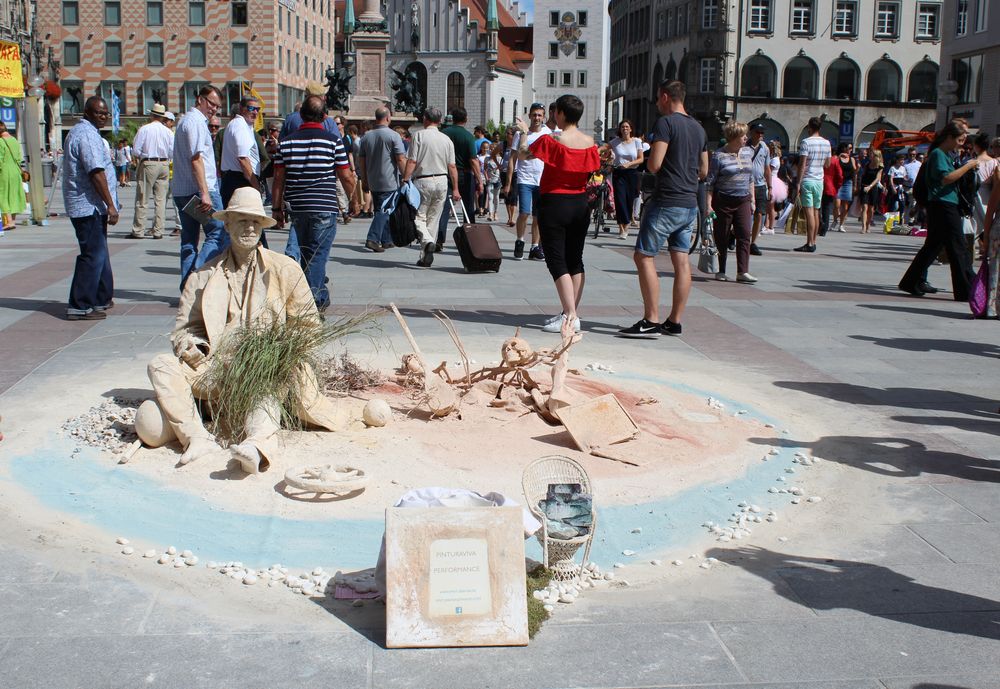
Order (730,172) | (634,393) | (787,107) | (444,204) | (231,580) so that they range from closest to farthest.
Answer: (231,580), (634,393), (730,172), (444,204), (787,107)

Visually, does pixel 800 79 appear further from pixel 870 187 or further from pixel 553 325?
pixel 553 325

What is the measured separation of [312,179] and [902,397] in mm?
4831

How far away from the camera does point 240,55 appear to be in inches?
2835

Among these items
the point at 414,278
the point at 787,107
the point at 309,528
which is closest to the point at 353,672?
the point at 309,528

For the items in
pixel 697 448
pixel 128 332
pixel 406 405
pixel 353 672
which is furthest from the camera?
pixel 128 332

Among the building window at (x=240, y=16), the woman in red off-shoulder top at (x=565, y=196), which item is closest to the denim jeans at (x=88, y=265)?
the woman in red off-shoulder top at (x=565, y=196)

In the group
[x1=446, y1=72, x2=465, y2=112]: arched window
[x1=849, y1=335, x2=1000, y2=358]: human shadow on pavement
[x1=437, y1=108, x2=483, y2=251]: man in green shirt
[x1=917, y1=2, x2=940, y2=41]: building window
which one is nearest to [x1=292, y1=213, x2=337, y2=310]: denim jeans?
[x1=849, y1=335, x2=1000, y2=358]: human shadow on pavement

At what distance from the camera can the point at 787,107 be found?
6612 cm

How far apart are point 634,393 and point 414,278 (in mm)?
5989

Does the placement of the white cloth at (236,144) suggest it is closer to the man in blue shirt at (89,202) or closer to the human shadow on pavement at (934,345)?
the man in blue shirt at (89,202)

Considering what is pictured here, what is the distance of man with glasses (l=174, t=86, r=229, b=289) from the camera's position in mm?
9219

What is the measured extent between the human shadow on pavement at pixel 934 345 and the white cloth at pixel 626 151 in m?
8.24

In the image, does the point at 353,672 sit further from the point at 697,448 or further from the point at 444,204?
the point at 444,204

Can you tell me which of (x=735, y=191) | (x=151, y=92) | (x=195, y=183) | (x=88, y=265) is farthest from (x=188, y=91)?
(x=88, y=265)
